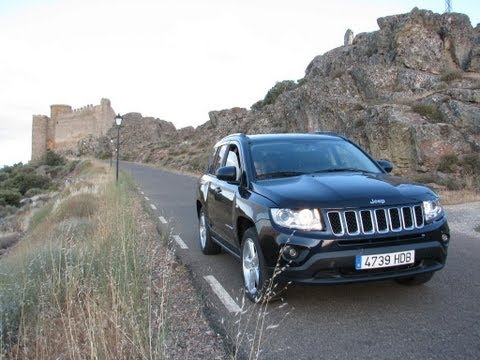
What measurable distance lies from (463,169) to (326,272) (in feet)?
53.1

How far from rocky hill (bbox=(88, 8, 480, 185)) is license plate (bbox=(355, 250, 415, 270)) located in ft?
51.2

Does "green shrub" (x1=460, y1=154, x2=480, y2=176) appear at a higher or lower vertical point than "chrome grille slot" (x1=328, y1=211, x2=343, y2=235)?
higher

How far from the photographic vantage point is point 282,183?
550 cm

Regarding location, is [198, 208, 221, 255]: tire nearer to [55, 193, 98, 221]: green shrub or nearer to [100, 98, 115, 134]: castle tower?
Result: [55, 193, 98, 221]: green shrub

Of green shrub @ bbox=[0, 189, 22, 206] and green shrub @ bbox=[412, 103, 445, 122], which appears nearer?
green shrub @ bbox=[412, 103, 445, 122]

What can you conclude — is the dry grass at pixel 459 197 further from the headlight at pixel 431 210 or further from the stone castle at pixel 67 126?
the stone castle at pixel 67 126

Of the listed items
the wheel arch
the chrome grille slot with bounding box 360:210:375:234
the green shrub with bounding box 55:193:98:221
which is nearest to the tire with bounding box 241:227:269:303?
the wheel arch

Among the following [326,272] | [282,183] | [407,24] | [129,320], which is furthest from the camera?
[407,24]

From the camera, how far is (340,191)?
498cm

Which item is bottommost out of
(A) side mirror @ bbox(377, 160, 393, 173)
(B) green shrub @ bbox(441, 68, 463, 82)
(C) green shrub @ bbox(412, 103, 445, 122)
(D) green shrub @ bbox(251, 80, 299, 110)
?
(A) side mirror @ bbox(377, 160, 393, 173)

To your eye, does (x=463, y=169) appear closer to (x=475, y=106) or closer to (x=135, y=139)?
(x=475, y=106)

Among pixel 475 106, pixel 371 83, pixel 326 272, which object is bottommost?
pixel 326 272

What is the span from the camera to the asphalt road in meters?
4.15

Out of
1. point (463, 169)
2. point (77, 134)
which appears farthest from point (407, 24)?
point (77, 134)
